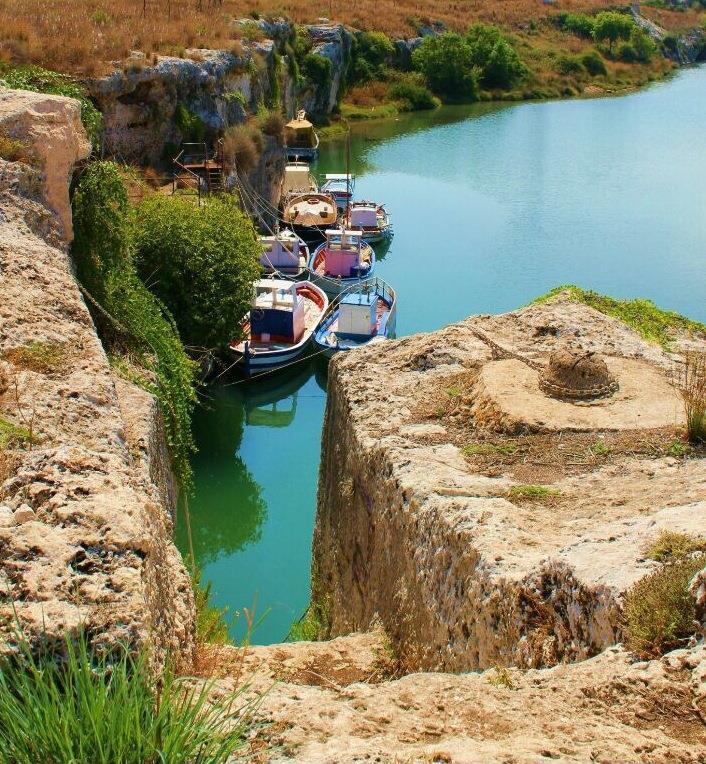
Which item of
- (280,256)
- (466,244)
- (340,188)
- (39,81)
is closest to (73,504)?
(39,81)

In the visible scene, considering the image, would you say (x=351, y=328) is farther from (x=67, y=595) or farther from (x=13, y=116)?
(x=67, y=595)

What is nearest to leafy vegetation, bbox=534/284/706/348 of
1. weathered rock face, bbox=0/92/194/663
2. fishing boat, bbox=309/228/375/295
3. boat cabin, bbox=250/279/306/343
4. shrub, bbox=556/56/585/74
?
weathered rock face, bbox=0/92/194/663

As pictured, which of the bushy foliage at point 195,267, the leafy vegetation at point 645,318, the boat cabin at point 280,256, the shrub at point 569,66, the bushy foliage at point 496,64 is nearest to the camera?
the leafy vegetation at point 645,318

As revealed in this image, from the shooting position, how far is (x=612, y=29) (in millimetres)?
84438

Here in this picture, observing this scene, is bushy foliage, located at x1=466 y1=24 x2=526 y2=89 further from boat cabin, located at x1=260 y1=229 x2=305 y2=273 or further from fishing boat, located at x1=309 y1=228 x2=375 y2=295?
boat cabin, located at x1=260 y1=229 x2=305 y2=273

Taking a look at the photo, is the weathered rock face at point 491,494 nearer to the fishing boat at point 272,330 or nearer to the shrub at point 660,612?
the shrub at point 660,612

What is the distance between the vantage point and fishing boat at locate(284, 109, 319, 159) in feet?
167

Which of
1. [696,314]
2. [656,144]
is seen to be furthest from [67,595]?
[656,144]

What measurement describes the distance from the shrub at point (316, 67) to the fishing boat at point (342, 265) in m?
26.0

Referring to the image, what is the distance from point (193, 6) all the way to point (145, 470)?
38881mm

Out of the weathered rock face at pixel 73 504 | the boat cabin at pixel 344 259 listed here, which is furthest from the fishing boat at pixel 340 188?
the weathered rock face at pixel 73 504

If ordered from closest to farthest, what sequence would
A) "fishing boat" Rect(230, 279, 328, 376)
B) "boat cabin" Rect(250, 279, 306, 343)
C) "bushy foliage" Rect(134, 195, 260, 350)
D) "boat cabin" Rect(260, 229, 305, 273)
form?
1. "bushy foliage" Rect(134, 195, 260, 350)
2. "fishing boat" Rect(230, 279, 328, 376)
3. "boat cabin" Rect(250, 279, 306, 343)
4. "boat cabin" Rect(260, 229, 305, 273)

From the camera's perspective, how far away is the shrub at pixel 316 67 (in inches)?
2249

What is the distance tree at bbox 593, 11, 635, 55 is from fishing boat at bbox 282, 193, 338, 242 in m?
54.5
